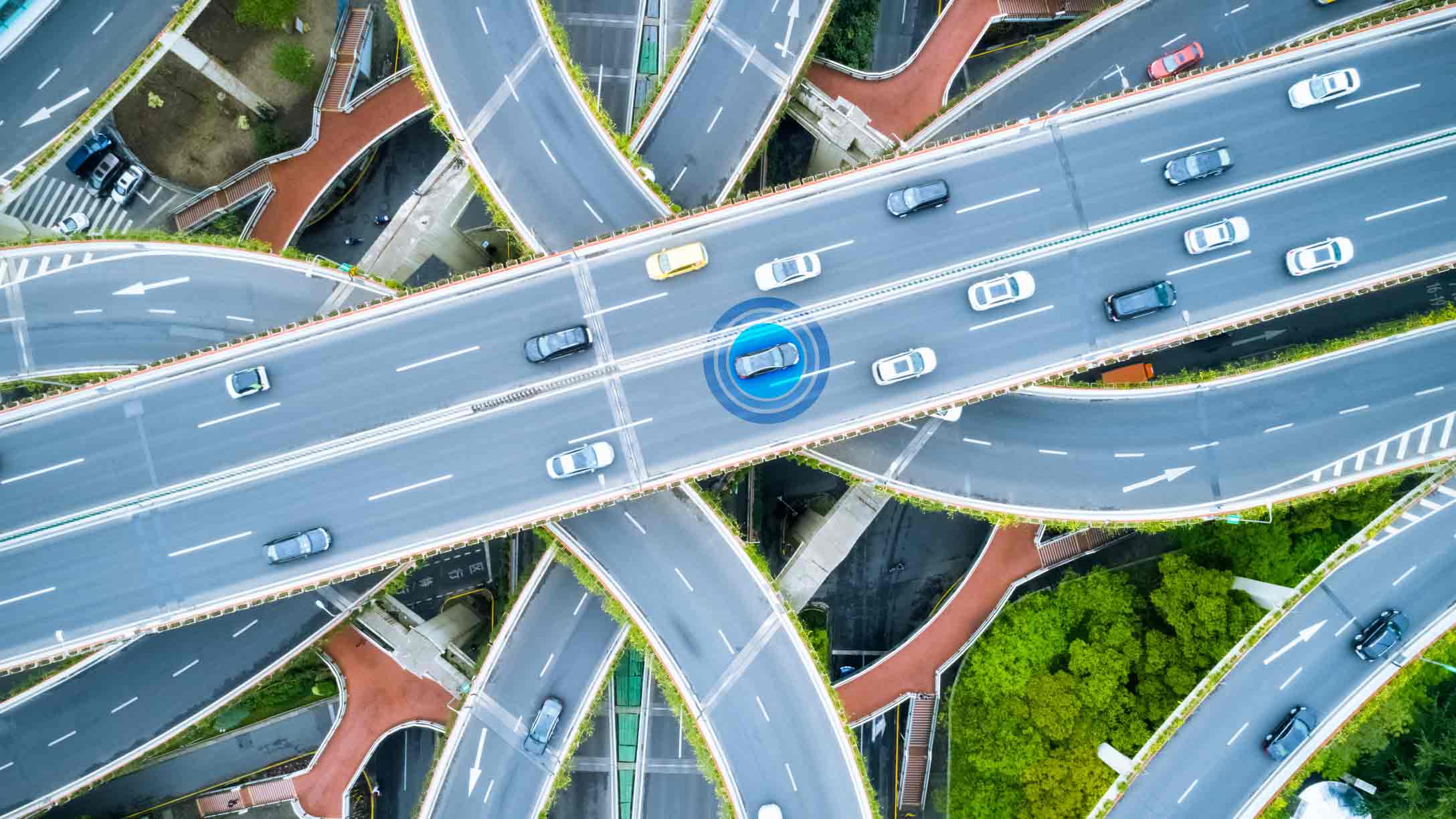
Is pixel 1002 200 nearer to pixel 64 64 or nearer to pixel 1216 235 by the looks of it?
pixel 1216 235

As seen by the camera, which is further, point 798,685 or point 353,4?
point 353,4

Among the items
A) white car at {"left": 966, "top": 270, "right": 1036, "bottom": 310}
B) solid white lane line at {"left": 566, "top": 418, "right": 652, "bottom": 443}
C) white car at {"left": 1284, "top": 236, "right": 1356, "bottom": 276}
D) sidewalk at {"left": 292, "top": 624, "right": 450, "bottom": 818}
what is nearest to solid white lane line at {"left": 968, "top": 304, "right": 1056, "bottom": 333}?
white car at {"left": 966, "top": 270, "right": 1036, "bottom": 310}

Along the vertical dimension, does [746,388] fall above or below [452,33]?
below

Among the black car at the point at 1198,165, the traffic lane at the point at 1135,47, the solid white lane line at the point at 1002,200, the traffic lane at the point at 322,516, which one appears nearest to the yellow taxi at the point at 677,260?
the traffic lane at the point at 322,516

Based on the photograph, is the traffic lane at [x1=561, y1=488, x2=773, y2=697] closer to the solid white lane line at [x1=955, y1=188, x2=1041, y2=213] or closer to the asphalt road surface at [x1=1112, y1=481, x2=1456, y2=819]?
the solid white lane line at [x1=955, y1=188, x2=1041, y2=213]

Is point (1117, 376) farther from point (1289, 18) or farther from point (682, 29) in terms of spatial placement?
point (682, 29)

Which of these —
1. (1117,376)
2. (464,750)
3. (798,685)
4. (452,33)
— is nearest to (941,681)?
(798,685)

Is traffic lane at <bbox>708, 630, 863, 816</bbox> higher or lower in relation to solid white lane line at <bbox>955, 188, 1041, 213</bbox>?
lower
